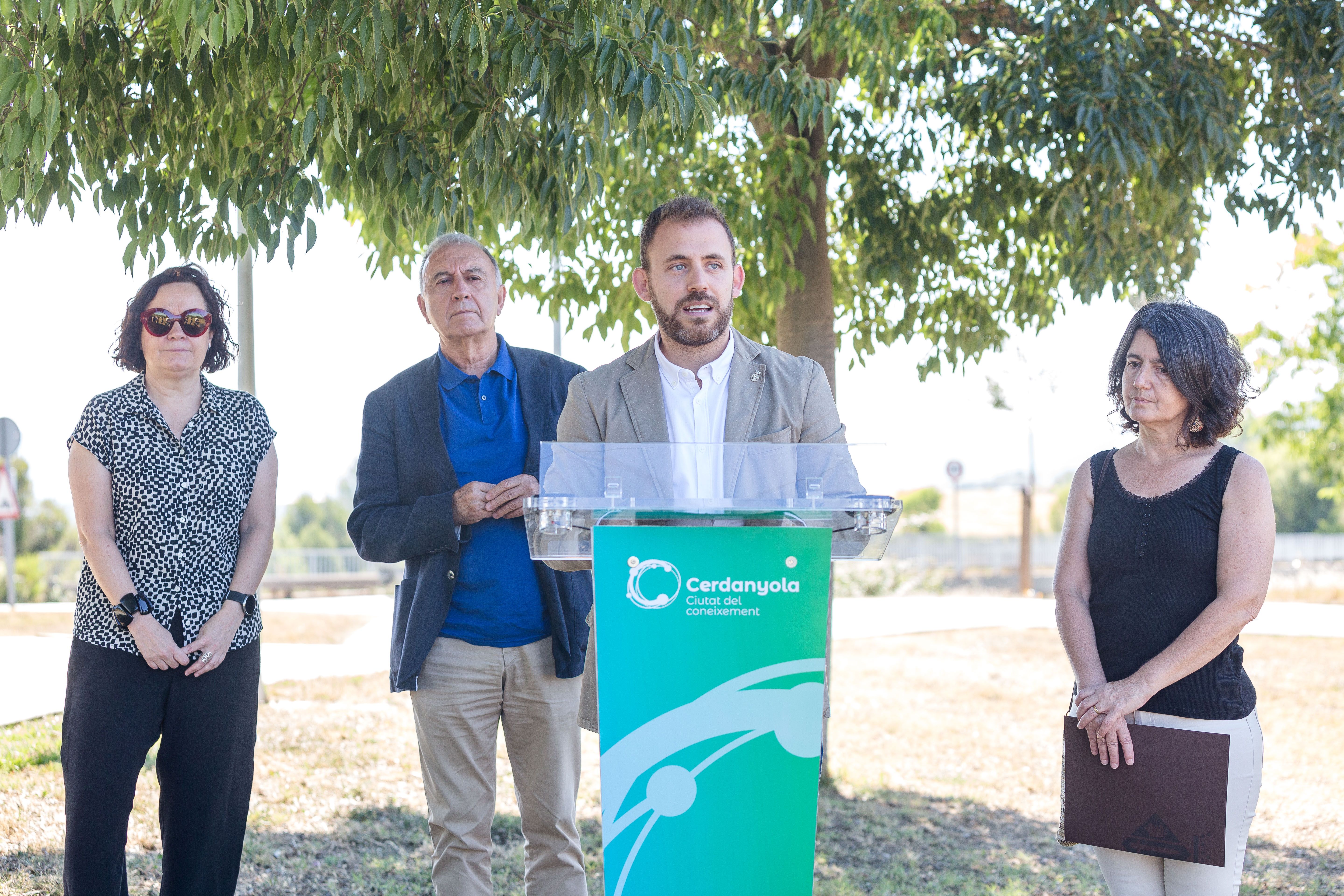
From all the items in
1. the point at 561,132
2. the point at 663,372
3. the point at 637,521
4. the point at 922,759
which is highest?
the point at 561,132

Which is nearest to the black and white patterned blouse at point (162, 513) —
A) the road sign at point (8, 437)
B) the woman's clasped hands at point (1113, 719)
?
the woman's clasped hands at point (1113, 719)

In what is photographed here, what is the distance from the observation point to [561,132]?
3.64 meters

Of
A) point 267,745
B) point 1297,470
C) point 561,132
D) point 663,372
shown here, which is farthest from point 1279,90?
point 1297,470

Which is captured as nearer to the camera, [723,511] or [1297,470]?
[723,511]

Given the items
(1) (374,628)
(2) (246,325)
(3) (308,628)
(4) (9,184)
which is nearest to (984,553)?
(1) (374,628)

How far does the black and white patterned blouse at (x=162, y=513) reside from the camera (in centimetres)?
320

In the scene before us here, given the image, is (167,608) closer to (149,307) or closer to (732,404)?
(149,307)

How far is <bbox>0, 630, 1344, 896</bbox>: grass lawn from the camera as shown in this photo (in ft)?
15.8

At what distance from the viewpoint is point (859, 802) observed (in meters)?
6.36

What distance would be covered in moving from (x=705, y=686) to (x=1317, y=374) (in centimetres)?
1840

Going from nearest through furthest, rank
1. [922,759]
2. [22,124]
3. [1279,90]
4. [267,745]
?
[22,124] < [1279,90] < [267,745] < [922,759]

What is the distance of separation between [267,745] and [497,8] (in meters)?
5.10

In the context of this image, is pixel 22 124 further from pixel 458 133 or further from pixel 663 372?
pixel 663 372

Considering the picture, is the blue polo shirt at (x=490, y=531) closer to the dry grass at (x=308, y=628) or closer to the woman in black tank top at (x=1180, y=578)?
the woman in black tank top at (x=1180, y=578)
